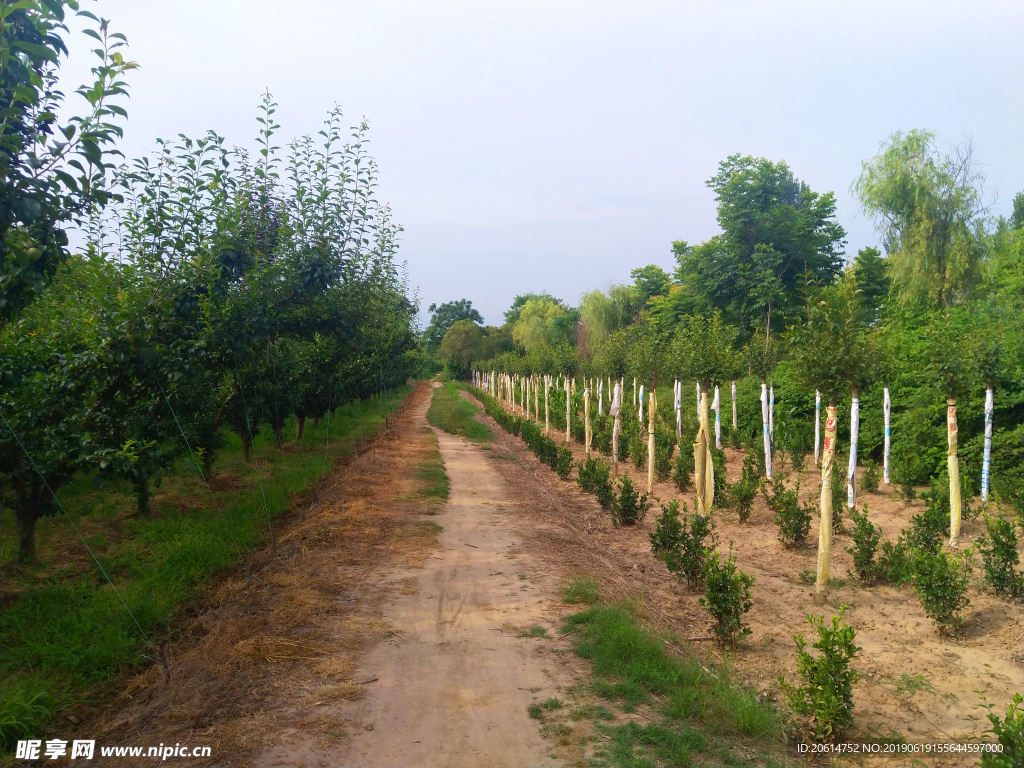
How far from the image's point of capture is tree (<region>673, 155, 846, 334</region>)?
28.3m

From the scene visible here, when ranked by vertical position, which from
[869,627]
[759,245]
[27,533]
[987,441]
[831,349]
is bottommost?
[869,627]

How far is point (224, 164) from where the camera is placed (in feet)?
26.8

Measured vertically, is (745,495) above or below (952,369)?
below

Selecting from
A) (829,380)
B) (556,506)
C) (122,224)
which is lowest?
(556,506)

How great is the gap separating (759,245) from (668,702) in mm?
25794

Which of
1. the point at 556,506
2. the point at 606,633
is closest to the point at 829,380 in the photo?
the point at 606,633

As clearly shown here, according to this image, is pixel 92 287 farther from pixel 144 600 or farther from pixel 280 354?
pixel 280 354

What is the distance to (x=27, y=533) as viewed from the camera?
22.5 ft

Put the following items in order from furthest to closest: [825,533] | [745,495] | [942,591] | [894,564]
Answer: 1. [745,495]
2. [894,564]
3. [825,533]
4. [942,591]

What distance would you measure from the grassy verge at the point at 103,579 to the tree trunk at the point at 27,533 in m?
0.13

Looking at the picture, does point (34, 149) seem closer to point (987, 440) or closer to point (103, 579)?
point (103, 579)

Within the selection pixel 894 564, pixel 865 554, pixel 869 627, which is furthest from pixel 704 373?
pixel 869 627

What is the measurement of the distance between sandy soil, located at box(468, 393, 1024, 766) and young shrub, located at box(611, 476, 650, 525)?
7.8 inches

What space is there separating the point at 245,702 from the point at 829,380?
718 cm
